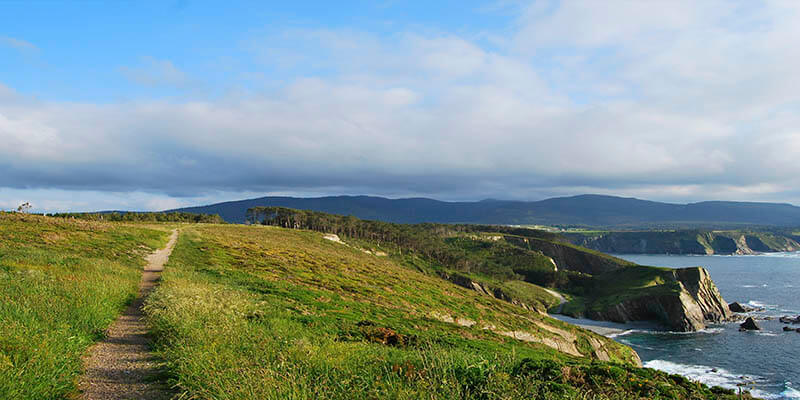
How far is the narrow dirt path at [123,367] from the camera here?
905cm

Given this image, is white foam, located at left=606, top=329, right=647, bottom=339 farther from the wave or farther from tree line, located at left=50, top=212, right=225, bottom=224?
tree line, located at left=50, top=212, right=225, bottom=224

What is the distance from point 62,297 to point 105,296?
7.99 feet

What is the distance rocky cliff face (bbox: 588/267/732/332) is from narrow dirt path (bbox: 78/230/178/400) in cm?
10842

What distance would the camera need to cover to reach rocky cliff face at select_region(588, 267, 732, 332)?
89438 mm

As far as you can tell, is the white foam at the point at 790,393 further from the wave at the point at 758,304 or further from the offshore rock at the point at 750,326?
the wave at the point at 758,304

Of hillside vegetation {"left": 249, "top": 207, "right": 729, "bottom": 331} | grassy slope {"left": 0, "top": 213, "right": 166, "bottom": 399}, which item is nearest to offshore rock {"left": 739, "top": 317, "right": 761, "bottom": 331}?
hillside vegetation {"left": 249, "top": 207, "right": 729, "bottom": 331}

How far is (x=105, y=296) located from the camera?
16.9m

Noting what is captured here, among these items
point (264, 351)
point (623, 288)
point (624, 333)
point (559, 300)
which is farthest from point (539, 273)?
point (264, 351)

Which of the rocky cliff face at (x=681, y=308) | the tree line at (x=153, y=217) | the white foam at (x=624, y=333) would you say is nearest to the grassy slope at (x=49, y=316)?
the white foam at (x=624, y=333)

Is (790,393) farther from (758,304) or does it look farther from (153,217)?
(153,217)

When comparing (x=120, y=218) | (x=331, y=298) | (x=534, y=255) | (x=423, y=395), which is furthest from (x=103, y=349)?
(x=534, y=255)

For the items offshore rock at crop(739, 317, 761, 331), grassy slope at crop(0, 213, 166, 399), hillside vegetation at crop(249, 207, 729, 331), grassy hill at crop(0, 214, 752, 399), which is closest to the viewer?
grassy hill at crop(0, 214, 752, 399)

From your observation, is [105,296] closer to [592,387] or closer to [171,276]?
[171,276]

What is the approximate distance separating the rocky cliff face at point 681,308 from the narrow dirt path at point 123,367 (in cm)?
10842
